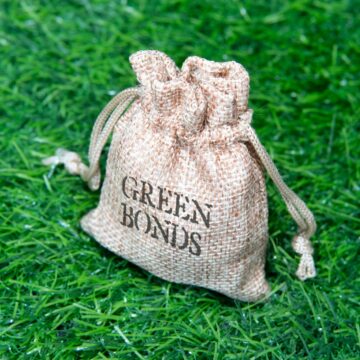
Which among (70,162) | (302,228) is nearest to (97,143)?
(70,162)

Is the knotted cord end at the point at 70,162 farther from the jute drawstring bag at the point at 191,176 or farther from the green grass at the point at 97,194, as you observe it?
the jute drawstring bag at the point at 191,176

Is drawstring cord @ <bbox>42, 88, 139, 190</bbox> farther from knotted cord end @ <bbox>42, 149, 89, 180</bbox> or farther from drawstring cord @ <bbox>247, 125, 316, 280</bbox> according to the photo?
drawstring cord @ <bbox>247, 125, 316, 280</bbox>

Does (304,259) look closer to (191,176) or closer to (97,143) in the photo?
(191,176)

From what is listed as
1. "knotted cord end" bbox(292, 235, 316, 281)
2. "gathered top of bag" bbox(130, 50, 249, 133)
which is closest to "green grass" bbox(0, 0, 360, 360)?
"knotted cord end" bbox(292, 235, 316, 281)

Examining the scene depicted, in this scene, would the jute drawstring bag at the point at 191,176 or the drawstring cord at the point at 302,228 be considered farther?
the drawstring cord at the point at 302,228

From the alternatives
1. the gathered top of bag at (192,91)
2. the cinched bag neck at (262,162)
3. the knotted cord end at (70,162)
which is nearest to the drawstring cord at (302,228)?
the cinched bag neck at (262,162)

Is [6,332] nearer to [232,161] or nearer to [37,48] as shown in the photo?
[232,161]

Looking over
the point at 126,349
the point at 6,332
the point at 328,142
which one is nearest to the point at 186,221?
the point at 126,349
